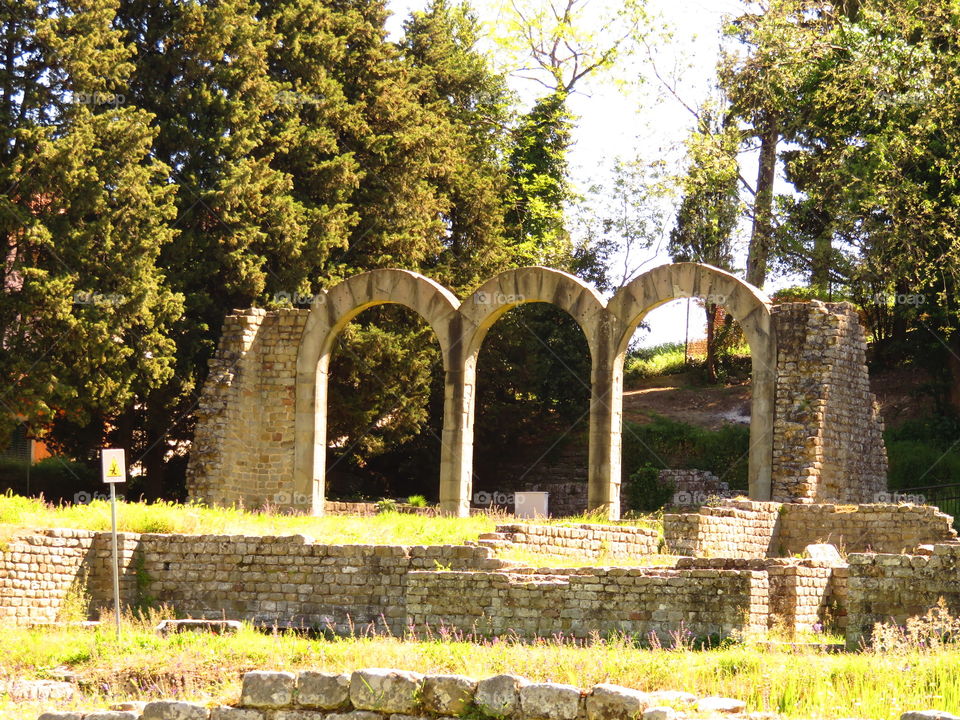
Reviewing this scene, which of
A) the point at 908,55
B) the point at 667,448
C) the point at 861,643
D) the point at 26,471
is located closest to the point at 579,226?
the point at 667,448

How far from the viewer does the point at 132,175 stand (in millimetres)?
22156

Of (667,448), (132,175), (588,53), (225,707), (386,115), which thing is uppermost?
(588,53)

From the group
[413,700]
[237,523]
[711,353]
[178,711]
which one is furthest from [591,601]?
[711,353]

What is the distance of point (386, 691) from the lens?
854cm

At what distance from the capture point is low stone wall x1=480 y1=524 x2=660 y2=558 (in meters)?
16.1

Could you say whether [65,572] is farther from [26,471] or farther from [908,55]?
[908,55]

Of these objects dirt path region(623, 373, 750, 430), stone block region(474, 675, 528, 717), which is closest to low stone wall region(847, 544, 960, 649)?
stone block region(474, 675, 528, 717)

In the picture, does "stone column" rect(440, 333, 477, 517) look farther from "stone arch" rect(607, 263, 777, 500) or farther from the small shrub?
"stone arch" rect(607, 263, 777, 500)

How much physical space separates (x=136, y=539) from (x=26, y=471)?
446 inches

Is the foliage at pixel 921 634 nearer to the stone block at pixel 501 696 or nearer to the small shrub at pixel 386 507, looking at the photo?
the stone block at pixel 501 696

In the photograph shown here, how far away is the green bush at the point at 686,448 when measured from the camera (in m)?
28.1

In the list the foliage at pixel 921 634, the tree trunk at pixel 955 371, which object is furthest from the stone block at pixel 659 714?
the tree trunk at pixel 955 371

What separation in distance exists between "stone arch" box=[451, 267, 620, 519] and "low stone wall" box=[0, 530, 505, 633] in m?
6.17

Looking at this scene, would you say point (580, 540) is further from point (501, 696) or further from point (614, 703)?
point (614, 703)
